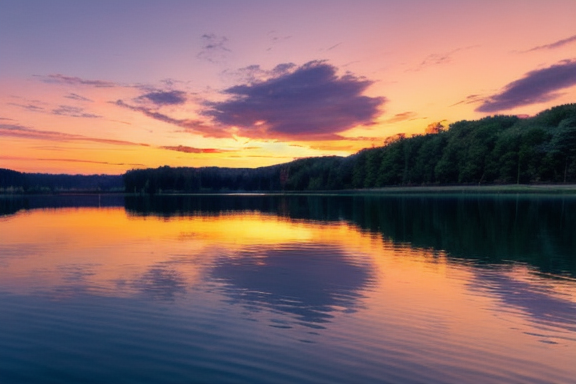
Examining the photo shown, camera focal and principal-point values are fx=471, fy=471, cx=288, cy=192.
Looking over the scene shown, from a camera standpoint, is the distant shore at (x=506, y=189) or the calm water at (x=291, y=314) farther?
the distant shore at (x=506, y=189)

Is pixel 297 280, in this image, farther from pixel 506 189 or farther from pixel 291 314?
pixel 506 189

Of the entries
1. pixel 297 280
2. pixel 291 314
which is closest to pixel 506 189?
pixel 297 280

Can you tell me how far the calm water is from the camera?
12977mm

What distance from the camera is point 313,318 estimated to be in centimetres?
1769

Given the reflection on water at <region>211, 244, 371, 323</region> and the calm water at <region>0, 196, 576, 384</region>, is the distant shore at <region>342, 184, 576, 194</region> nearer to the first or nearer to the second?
the calm water at <region>0, 196, 576, 384</region>

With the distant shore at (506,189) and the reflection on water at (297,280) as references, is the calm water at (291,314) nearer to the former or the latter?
the reflection on water at (297,280)

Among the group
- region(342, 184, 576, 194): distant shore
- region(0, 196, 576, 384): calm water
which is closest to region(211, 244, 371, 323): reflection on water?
region(0, 196, 576, 384): calm water

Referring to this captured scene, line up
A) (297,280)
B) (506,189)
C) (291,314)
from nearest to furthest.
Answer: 1. (291,314)
2. (297,280)
3. (506,189)

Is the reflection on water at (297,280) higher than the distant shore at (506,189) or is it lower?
lower

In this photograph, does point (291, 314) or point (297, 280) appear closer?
point (291, 314)

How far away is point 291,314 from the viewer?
1828 centimetres

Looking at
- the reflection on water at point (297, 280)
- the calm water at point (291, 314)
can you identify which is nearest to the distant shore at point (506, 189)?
the calm water at point (291, 314)

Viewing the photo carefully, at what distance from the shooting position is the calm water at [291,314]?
13.0 m

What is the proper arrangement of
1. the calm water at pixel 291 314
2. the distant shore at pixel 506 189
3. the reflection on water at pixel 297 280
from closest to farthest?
the calm water at pixel 291 314 < the reflection on water at pixel 297 280 < the distant shore at pixel 506 189
